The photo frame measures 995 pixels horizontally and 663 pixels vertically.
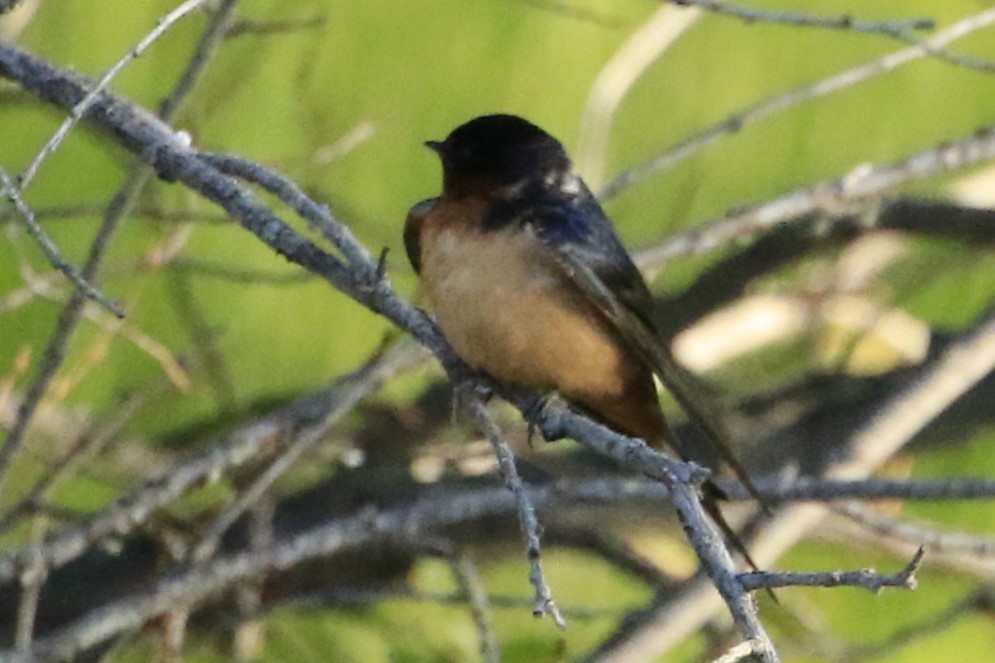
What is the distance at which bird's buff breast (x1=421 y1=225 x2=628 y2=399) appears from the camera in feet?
6.12

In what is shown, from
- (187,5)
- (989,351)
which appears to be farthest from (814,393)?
(187,5)

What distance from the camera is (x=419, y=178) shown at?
4.19 metres

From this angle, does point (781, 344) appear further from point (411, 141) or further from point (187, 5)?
point (187, 5)

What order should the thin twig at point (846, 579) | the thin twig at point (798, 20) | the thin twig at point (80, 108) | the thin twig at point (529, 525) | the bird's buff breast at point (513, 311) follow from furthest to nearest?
the bird's buff breast at point (513, 311) < the thin twig at point (798, 20) < the thin twig at point (80, 108) < the thin twig at point (529, 525) < the thin twig at point (846, 579)

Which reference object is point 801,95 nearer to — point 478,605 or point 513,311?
point 513,311

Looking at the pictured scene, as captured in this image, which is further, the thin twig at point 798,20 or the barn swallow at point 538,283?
the barn swallow at point 538,283

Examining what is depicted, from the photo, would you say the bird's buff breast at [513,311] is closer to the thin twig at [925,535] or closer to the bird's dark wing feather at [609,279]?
the bird's dark wing feather at [609,279]

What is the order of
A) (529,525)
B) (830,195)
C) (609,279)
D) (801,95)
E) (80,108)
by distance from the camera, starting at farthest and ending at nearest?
(830,195)
(801,95)
(609,279)
(80,108)
(529,525)

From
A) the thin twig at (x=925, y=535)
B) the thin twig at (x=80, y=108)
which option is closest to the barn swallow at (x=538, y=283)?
the thin twig at (x=925, y=535)

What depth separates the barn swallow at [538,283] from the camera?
188cm

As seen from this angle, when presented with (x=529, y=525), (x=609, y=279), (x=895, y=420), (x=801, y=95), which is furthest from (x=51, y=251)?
(x=895, y=420)

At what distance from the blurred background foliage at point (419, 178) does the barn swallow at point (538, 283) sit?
2.94 ft

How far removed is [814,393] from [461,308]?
1412 millimetres

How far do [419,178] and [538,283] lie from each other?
91.6 inches
